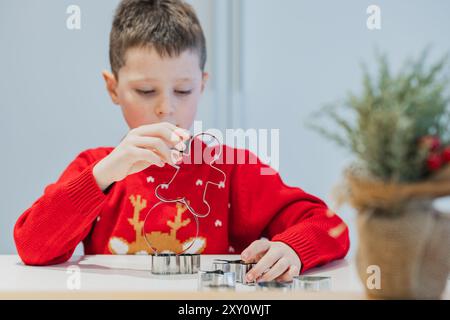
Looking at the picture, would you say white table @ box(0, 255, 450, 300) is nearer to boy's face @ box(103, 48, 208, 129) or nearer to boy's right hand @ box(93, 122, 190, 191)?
boy's right hand @ box(93, 122, 190, 191)

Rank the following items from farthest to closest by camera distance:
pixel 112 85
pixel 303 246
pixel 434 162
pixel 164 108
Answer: pixel 112 85 → pixel 164 108 → pixel 303 246 → pixel 434 162

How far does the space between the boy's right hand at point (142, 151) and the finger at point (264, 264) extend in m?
0.18

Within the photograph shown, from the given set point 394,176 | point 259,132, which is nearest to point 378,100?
point 394,176

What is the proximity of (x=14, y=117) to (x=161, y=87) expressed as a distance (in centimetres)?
91

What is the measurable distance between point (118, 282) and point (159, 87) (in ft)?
1.50

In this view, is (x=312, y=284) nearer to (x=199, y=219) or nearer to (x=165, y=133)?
(x=165, y=133)

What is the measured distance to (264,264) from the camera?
0.85m

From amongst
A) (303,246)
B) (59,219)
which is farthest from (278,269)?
(59,219)

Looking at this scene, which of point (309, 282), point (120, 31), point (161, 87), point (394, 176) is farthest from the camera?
point (120, 31)

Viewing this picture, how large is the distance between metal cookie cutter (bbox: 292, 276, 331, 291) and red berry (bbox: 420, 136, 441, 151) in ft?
0.94

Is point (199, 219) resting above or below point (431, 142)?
below

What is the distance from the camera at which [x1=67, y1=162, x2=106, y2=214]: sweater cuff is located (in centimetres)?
98
